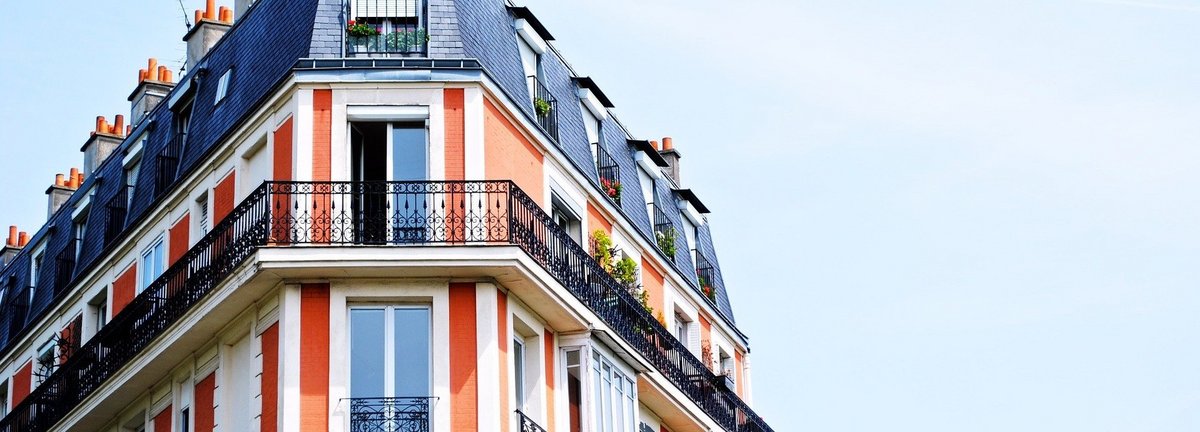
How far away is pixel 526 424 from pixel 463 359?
116 cm

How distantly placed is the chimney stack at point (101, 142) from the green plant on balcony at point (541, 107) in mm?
9121

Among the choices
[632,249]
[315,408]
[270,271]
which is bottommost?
[315,408]

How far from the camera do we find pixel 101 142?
3475 centimetres

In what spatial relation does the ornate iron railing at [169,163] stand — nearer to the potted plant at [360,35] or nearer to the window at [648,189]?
the potted plant at [360,35]

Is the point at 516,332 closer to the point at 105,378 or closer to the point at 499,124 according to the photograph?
the point at 499,124

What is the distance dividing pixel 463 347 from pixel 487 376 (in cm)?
44

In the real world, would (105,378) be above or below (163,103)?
below

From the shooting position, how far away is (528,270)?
25094 mm

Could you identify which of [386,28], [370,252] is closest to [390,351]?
[370,252]

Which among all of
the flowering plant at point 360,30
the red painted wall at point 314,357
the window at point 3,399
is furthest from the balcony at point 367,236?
the window at point 3,399

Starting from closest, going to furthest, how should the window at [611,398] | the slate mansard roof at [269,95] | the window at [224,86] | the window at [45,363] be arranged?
the slate mansard roof at [269,95]
the window at [611,398]
the window at [224,86]
the window at [45,363]

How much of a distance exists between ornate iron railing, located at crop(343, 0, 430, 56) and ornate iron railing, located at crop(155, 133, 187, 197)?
378 cm

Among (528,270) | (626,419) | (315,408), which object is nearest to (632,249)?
(626,419)

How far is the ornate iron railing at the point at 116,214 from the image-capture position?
30.3 m
